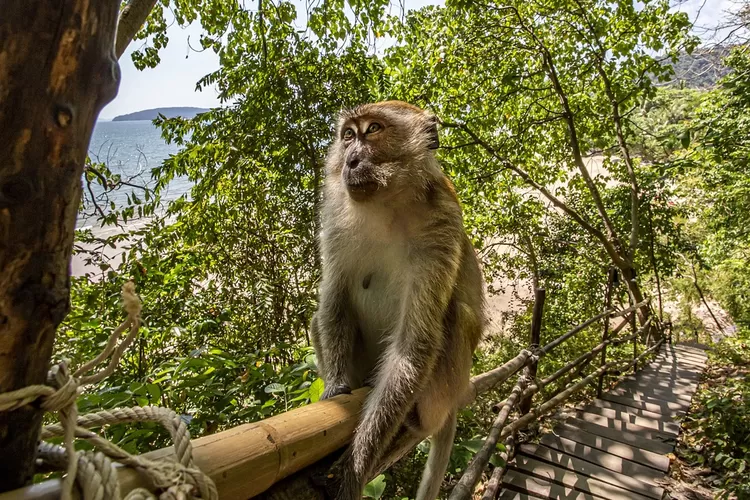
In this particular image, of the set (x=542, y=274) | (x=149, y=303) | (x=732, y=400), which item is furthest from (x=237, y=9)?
(x=542, y=274)

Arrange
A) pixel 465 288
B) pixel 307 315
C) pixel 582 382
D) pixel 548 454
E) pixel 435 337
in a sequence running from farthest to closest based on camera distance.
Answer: pixel 582 382 → pixel 307 315 → pixel 548 454 → pixel 465 288 → pixel 435 337

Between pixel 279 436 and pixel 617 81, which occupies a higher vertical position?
pixel 617 81

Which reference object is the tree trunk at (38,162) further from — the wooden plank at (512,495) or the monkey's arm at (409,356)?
the wooden plank at (512,495)

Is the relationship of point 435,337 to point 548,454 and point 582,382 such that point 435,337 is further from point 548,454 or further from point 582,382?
point 582,382

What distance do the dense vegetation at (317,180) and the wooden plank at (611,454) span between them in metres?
0.70

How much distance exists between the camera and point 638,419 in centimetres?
625

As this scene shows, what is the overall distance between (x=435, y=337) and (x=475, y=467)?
1657mm

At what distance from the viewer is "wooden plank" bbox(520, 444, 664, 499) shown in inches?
176

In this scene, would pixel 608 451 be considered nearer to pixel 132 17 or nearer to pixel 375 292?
pixel 375 292

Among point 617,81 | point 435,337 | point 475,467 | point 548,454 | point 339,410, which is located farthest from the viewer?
point 617,81

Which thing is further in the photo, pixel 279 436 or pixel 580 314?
pixel 580 314

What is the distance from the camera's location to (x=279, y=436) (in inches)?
56.9

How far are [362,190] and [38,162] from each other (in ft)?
6.20

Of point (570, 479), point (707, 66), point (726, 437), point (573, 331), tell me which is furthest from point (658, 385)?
point (707, 66)
